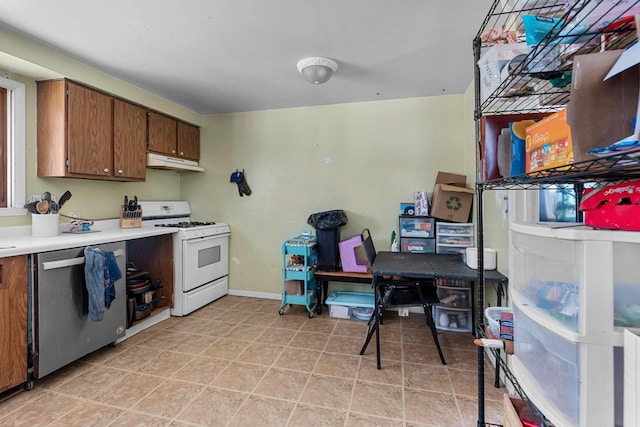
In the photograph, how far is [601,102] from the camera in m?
0.57

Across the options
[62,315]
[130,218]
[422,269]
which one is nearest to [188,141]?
[130,218]

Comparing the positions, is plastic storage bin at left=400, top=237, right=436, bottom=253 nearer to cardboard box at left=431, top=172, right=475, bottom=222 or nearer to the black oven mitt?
cardboard box at left=431, top=172, right=475, bottom=222

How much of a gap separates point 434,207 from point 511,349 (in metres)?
1.98

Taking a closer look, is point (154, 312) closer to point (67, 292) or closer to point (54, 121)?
point (67, 292)

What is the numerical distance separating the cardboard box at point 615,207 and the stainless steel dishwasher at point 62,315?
9.14ft

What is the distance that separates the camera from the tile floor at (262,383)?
1617 millimetres

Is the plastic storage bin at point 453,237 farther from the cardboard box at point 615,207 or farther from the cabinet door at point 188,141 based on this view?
the cabinet door at point 188,141

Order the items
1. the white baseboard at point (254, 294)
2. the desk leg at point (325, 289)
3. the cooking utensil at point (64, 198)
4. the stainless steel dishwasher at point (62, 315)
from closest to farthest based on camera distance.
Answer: the stainless steel dishwasher at point (62, 315) < the cooking utensil at point (64, 198) < the desk leg at point (325, 289) < the white baseboard at point (254, 294)

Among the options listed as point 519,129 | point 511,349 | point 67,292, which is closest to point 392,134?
point 519,129

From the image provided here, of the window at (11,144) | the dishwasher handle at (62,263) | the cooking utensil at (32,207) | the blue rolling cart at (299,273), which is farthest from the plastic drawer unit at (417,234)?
the window at (11,144)

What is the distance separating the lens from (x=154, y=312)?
9.45ft

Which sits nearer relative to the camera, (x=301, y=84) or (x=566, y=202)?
(x=566, y=202)

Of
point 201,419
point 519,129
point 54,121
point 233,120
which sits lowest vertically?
point 201,419

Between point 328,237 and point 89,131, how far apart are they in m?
2.46
